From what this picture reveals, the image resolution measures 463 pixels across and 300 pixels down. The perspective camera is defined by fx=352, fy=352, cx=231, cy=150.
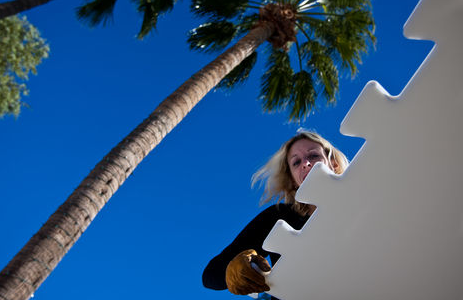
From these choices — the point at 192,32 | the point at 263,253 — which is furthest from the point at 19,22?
the point at 263,253

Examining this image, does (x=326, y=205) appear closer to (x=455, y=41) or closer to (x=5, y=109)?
(x=455, y=41)

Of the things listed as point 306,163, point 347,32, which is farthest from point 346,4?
Result: point 306,163

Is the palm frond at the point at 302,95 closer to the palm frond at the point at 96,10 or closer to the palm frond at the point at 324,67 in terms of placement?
the palm frond at the point at 324,67

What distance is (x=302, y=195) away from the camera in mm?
1443

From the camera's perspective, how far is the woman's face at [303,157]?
2.66 metres

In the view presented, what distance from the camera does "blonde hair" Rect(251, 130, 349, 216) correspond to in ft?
9.46

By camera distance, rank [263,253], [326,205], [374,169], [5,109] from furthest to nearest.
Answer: [5,109], [263,253], [326,205], [374,169]

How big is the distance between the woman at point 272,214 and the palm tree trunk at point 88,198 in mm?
904

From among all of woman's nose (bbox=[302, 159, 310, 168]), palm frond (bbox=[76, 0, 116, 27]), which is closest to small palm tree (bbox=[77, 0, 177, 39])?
palm frond (bbox=[76, 0, 116, 27])

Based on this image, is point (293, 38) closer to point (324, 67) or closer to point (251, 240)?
point (324, 67)

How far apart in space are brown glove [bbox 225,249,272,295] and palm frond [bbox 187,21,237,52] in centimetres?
637

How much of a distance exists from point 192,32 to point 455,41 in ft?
23.0

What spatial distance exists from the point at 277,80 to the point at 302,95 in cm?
67

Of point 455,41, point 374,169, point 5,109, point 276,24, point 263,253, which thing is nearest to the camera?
point 455,41
